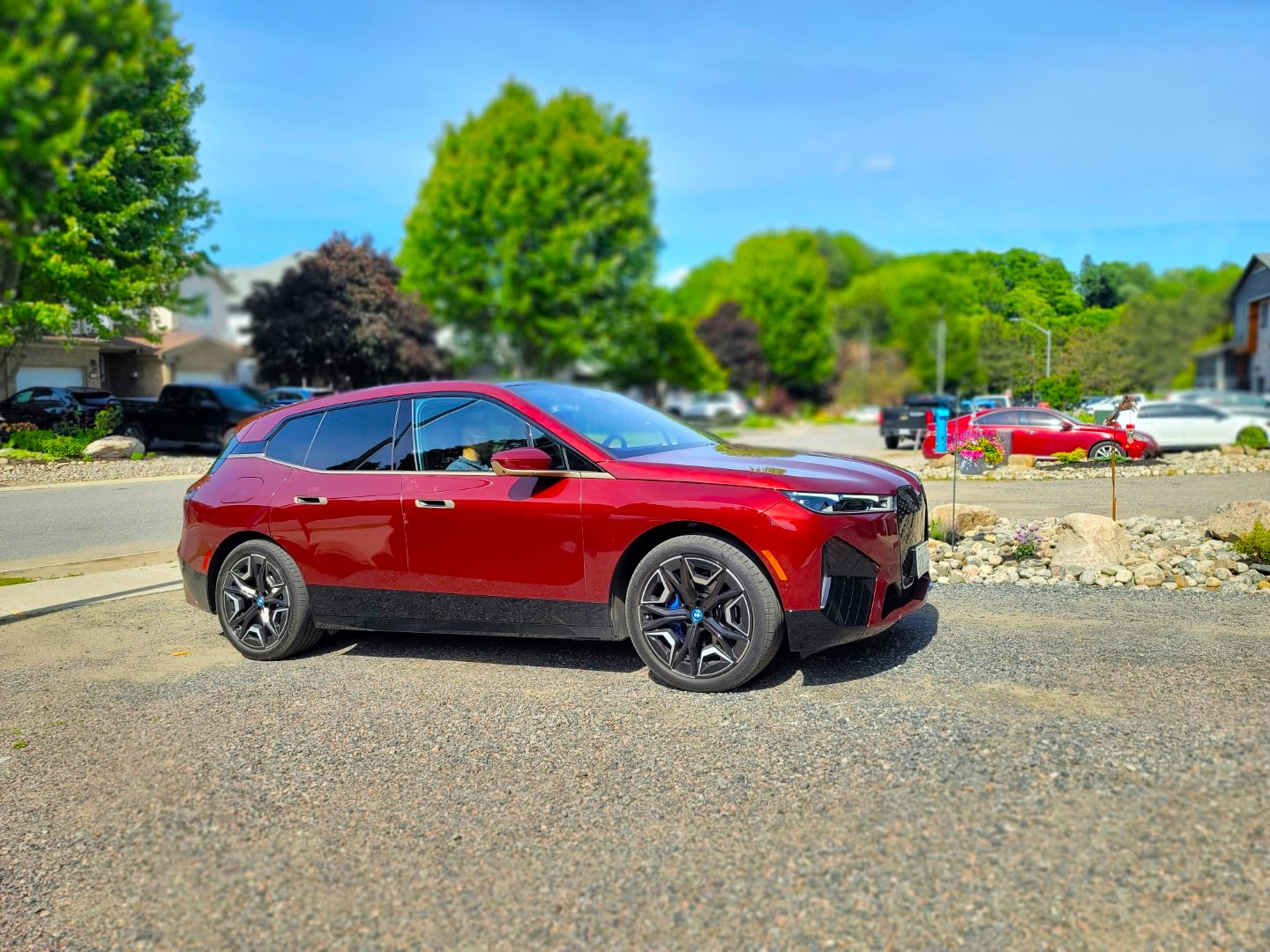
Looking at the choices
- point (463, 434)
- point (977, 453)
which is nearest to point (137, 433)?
point (977, 453)

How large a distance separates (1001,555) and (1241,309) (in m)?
18.2

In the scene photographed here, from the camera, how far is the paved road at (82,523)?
35.6 ft

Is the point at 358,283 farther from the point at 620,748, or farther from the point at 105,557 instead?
the point at 620,748

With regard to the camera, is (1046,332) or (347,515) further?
(1046,332)

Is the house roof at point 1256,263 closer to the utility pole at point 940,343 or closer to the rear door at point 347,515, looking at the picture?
the utility pole at point 940,343

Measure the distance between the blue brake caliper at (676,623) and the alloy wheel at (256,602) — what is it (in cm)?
249

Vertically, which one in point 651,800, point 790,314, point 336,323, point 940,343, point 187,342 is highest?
point 790,314

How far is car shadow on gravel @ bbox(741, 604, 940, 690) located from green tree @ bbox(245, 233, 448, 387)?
31034mm

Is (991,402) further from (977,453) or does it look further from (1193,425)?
(1193,425)

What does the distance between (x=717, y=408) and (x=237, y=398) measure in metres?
39.0

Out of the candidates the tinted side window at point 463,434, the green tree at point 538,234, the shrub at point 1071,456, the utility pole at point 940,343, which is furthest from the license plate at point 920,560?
the green tree at point 538,234

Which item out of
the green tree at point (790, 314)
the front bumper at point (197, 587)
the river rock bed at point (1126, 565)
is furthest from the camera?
the green tree at point (790, 314)

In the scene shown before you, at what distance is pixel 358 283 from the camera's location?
3575 centimetres

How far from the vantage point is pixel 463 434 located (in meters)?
5.79
